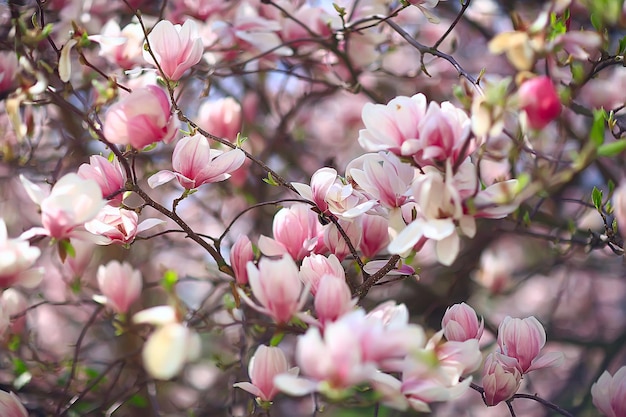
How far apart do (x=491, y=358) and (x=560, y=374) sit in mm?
1383

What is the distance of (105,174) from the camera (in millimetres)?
676

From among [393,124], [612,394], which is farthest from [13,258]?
[612,394]

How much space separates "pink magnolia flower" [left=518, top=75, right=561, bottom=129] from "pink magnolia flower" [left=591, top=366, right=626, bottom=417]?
0.37 metres

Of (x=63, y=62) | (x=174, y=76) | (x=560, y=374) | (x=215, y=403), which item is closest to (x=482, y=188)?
(x=174, y=76)

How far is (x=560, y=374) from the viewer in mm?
1890

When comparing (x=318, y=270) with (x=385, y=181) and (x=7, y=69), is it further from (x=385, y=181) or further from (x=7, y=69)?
(x=7, y=69)

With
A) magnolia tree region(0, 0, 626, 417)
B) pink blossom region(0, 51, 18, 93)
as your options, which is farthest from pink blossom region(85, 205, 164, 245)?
pink blossom region(0, 51, 18, 93)

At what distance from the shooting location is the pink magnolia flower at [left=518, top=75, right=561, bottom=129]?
0.51 meters

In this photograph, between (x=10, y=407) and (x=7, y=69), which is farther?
(x=7, y=69)

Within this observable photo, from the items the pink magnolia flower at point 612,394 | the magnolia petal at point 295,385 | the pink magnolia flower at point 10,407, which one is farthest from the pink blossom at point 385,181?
the pink magnolia flower at point 10,407

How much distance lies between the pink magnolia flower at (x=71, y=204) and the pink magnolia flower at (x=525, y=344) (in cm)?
46

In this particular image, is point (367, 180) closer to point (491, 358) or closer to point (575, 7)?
point (491, 358)

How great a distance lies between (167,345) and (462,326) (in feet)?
1.13

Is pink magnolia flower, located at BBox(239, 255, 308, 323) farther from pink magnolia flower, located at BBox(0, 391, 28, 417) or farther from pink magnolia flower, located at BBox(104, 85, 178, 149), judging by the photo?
pink magnolia flower, located at BBox(0, 391, 28, 417)
